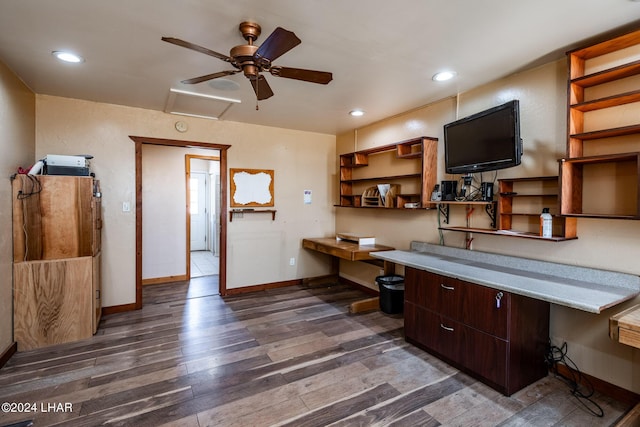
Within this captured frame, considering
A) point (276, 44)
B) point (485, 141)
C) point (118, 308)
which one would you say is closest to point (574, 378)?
point (485, 141)

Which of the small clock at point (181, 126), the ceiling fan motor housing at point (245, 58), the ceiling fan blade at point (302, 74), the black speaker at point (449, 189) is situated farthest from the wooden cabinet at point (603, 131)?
the small clock at point (181, 126)

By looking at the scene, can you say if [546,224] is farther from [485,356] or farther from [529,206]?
[485,356]

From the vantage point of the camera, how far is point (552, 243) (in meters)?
2.41

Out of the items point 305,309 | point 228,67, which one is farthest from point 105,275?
point 228,67

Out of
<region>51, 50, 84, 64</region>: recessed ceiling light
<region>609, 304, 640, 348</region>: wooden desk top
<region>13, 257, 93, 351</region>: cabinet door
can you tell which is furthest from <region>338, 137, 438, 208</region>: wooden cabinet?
<region>13, 257, 93, 351</region>: cabinet door

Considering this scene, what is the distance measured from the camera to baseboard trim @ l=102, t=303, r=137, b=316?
362 centimetres

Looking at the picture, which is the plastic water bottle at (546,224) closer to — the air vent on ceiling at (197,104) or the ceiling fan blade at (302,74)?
the ceiling fan blade at (302,74)

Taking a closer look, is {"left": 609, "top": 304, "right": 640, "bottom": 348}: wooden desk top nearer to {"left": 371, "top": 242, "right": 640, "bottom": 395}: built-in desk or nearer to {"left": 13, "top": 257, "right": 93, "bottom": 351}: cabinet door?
{"left": 371, "top": 242, "right": 640, "bottom": 395}: built-in desk

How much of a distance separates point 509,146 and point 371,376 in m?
2.04

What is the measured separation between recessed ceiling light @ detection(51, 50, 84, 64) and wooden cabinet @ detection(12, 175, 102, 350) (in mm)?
1080

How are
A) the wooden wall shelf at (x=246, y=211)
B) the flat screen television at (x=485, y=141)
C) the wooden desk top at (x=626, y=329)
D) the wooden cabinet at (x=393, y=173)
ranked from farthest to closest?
the wooden wall shelf at (x=246, y=211)
the wooden cabinet at (x=393, y=173)
the flat screen television at (x=485, y=141)
the wooden desk top at (x=626, y=329)

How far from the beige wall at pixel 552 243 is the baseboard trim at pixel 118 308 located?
353cm

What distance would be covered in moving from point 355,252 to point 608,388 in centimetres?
234

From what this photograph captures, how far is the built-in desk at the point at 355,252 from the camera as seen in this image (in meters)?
3.75
